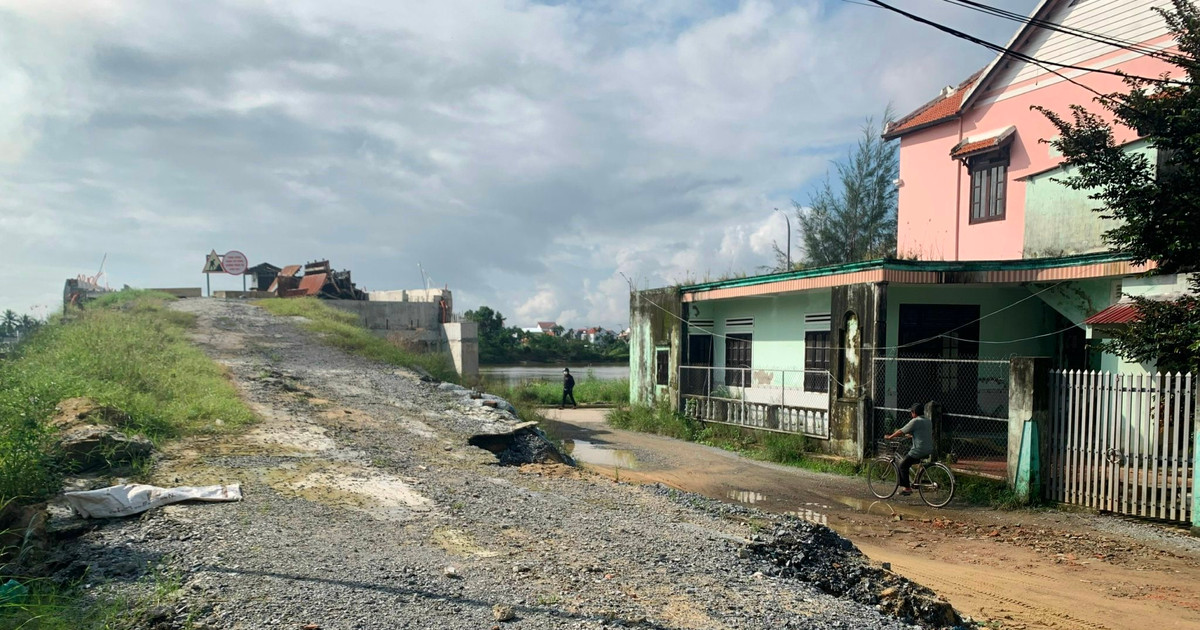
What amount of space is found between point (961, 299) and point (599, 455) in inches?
305

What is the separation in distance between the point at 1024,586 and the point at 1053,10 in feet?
46.5

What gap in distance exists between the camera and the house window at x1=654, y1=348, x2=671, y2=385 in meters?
20.3

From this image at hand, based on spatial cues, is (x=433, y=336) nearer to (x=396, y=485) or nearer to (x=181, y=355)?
(x=181, y=355)

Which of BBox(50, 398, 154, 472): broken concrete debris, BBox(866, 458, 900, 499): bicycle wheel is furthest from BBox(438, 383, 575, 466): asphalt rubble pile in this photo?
BBox(866, 458, 900, 499): bicycle wheel

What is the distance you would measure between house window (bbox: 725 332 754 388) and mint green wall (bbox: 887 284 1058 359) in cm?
438

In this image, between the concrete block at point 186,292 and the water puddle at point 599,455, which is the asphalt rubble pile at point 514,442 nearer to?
the water puddle at point 599,455

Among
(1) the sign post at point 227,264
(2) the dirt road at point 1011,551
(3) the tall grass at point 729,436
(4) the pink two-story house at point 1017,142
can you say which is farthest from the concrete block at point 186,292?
(4) the pink two-story house at point 1017,142

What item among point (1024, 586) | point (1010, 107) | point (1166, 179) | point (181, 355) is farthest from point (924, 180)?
point (181, 355)

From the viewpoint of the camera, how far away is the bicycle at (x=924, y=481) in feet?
34.4

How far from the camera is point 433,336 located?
22906 millimetres

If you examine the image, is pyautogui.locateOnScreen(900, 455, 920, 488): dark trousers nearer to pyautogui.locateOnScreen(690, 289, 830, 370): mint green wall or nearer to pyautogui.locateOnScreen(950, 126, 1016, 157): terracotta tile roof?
pyautogui.locateOnScreen(690, 289, 830, 370): mint green wall

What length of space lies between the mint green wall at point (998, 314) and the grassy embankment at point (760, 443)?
2.56 m

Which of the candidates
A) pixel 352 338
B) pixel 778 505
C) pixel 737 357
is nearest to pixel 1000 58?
pixel 737 357

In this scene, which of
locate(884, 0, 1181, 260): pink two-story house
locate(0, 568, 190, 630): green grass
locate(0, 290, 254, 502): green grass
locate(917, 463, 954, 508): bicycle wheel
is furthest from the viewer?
locate(884, 0, 1181, 260): pink two-story house
